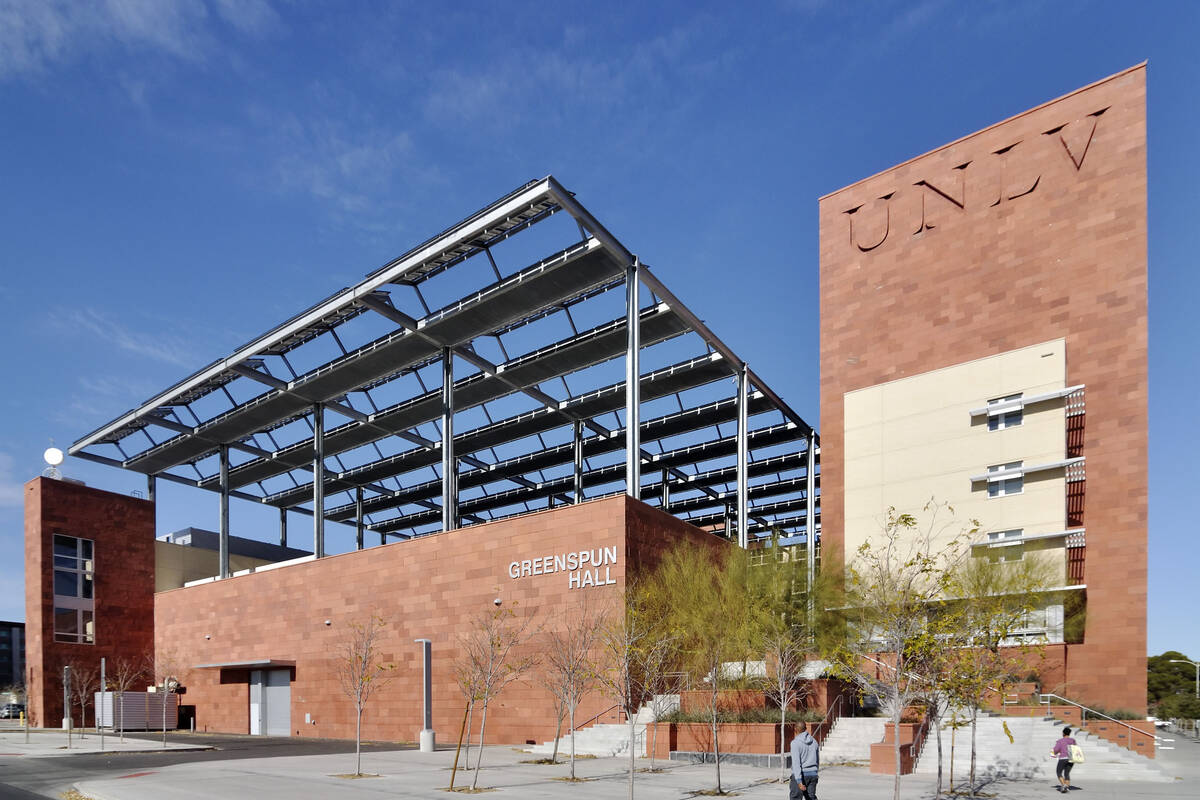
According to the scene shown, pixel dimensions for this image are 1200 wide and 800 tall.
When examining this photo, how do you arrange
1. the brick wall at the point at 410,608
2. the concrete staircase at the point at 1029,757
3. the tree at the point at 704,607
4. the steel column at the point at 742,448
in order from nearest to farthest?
the concrete staircase at the point at 1029,757, the tree at the point at 704,607, the brick wall at the point at 410,608, the steel column at the point at 742,448

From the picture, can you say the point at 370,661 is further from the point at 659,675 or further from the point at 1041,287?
the point at 1041,287

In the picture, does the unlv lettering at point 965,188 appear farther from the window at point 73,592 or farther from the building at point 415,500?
the window at point 73,592

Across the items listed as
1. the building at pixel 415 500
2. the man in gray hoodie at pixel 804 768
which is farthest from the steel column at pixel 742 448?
the man in gray hoodie at pixel 804 768

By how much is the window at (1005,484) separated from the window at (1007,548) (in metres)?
1.58

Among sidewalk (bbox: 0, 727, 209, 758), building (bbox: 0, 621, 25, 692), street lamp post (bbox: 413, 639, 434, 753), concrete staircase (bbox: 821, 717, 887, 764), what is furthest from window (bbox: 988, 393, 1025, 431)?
building (bbox: 0, 621, 25, 692)

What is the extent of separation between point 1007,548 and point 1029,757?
44.4 feet

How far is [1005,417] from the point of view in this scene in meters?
40.1

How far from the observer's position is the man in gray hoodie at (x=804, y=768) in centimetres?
1584

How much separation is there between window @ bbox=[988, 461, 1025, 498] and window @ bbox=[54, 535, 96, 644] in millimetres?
53576

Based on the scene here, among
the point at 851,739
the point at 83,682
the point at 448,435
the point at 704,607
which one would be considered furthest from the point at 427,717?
the point at 83,682

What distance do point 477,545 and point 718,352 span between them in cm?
1523

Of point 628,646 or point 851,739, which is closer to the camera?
point 628,646

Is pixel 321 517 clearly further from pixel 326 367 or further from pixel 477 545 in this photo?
pixel 477 545

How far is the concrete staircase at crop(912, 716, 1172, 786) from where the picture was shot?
26.0 m
